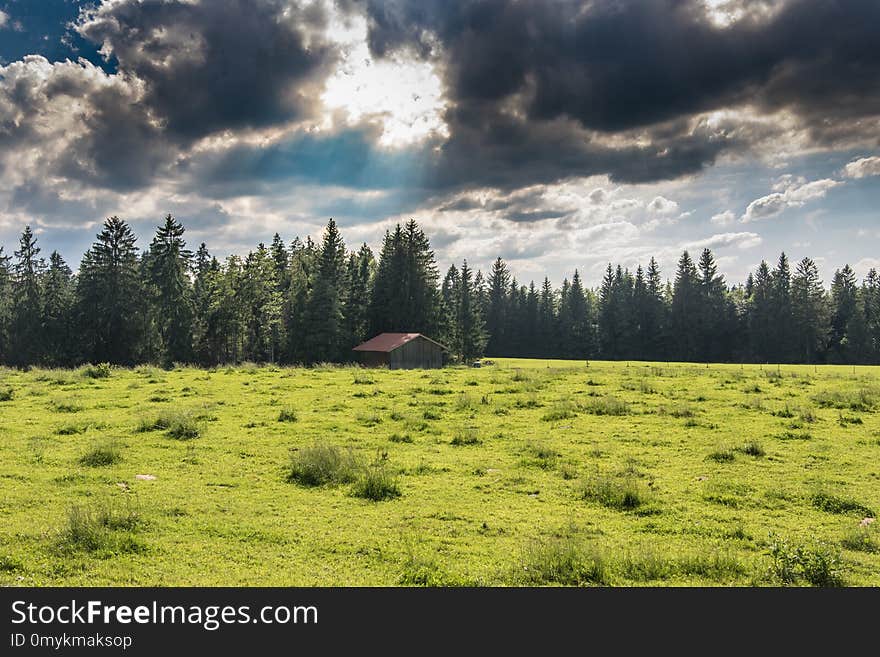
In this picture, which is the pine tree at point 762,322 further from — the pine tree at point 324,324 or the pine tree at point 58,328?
the pine tree at point 58,328

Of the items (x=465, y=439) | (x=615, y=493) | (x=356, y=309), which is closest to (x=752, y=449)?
(x=615, y=493)

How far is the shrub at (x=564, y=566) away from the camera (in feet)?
25.0

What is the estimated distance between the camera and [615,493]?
11523 mm

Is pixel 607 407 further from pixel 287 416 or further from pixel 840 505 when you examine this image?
pixel 287 416

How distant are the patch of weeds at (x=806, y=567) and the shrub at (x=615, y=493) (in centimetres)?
339

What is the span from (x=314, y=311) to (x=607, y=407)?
61.9 metres

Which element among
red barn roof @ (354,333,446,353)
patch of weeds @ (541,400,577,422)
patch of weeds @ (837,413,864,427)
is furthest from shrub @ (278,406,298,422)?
red barn roof @ (354,333,446,353)

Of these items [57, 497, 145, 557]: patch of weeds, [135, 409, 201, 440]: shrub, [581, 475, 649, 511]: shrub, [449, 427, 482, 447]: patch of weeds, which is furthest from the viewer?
[135, 409, 201, 440]: shrub

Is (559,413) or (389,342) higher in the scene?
(389,342)

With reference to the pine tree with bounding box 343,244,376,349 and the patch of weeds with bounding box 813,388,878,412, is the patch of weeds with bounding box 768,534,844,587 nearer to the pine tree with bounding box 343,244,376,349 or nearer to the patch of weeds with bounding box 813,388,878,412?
the patch of weeds with bounding box 813,388,878,412

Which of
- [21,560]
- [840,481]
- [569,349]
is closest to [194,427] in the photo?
[21,560]

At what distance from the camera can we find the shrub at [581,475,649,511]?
11.3 metres

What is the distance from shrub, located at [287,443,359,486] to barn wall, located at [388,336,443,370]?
170ft

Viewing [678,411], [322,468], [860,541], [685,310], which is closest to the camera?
[860,541]
